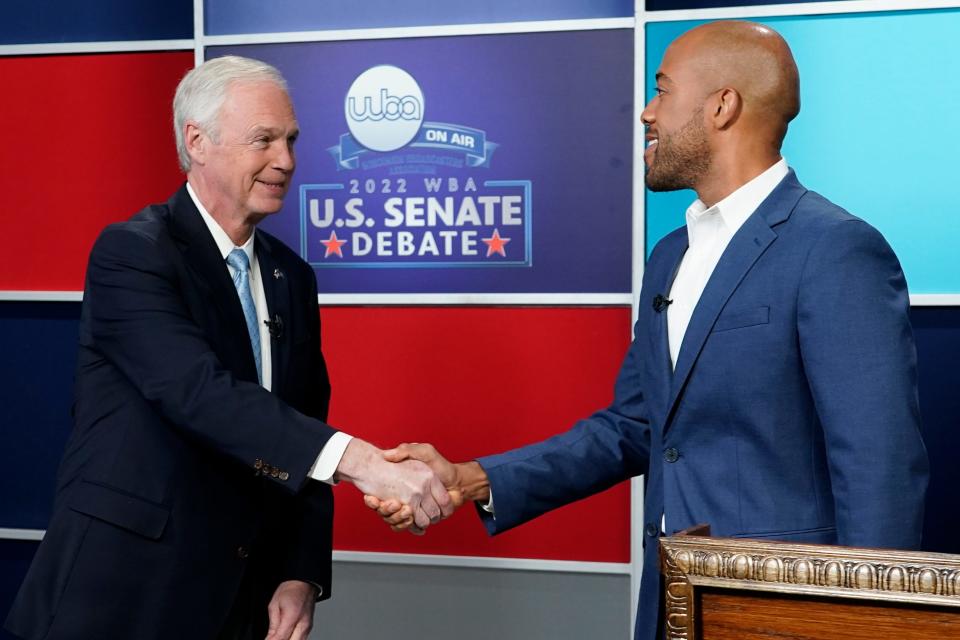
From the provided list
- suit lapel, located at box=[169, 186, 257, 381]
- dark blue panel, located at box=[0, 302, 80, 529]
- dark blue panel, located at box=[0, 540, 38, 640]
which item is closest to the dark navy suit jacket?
suit lapel, located at box=[169, 186, 257, 381]

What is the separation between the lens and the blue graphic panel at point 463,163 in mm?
2889

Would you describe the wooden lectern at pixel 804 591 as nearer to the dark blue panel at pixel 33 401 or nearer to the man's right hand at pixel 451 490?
the man's right hand at pixel 451 490

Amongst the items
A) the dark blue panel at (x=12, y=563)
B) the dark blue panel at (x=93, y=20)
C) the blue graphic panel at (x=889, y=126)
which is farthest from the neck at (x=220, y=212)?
the dark blue panel at (x=12, y=563)

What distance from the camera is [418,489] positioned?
7.16ft

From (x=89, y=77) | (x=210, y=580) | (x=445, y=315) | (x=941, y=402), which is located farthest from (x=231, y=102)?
(x=941, y=402)

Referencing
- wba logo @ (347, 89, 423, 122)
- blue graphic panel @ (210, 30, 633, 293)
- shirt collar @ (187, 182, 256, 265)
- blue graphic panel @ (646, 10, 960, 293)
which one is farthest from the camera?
wba logo @ (347, 89, 423, 122)

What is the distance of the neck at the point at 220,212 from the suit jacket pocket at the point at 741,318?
0.88m

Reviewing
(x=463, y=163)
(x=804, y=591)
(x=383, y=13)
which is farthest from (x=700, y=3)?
(x=804, y=591)

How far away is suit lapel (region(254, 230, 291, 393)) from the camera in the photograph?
206cm

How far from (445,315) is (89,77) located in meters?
1.22

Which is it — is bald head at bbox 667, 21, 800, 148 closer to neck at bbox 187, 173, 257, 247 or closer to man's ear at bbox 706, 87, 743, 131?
man's ear at bbox 706, 87, 743, 131

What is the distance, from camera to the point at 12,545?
10.7 ft

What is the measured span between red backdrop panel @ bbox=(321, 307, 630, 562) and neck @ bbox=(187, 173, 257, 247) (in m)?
0.97

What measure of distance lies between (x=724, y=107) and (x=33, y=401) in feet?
7.31
